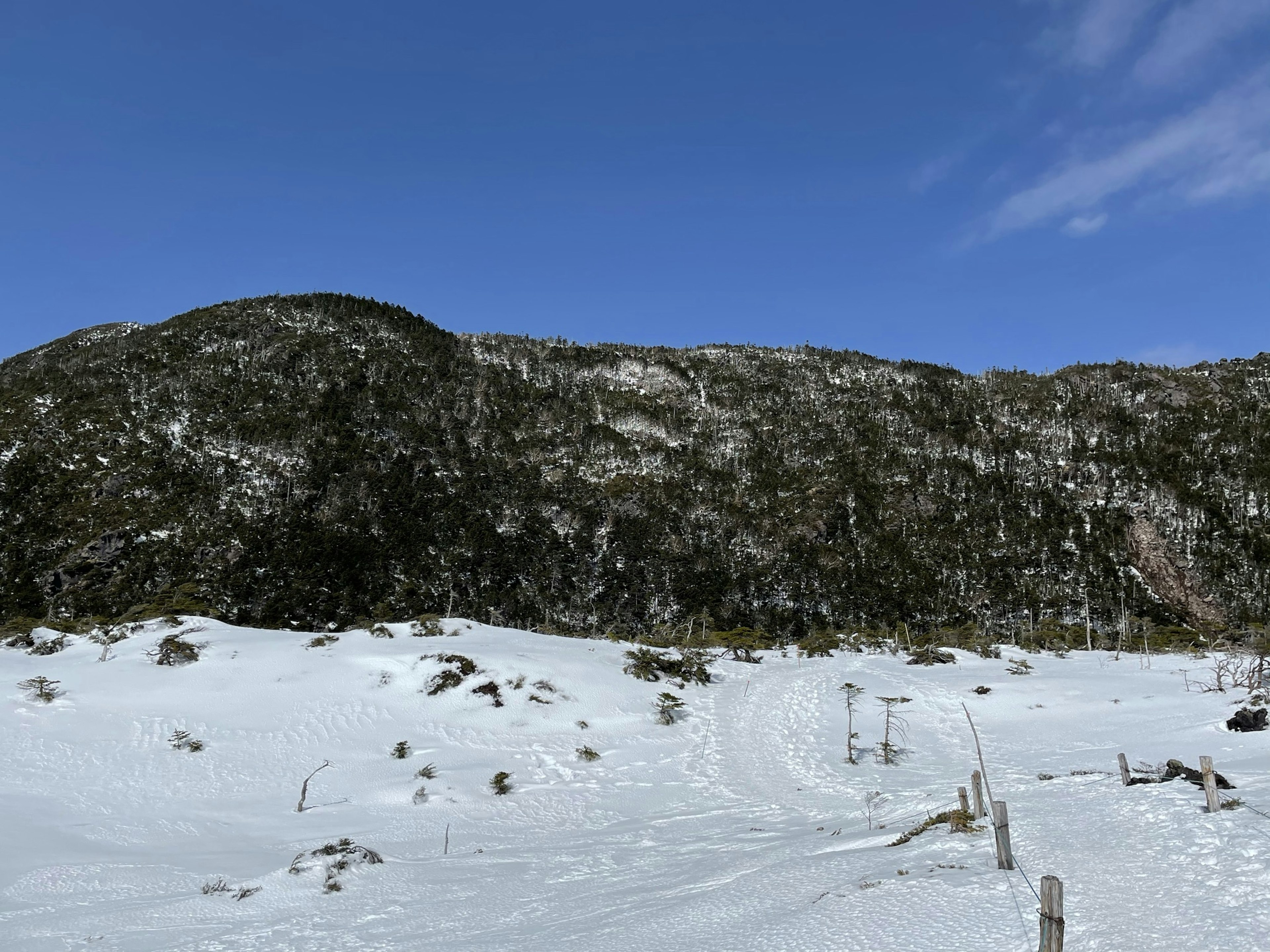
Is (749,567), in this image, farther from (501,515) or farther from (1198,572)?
(1198,572)

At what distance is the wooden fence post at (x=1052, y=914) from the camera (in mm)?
4312

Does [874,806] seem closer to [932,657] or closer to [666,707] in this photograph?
[666,707]

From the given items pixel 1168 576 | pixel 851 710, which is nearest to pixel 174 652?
pixel 851 710

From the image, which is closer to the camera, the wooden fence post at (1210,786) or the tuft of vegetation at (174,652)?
the wooden fence post at (1210,786)

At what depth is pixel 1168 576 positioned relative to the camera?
76.6m

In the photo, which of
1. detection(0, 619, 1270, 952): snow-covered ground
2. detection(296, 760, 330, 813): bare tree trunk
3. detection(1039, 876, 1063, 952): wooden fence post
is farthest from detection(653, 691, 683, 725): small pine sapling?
detection(1039, 876, 1063, 952): wooden fence post

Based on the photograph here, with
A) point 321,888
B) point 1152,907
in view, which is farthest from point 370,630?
point 1152,907

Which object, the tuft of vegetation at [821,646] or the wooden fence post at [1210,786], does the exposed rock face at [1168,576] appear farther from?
the wooden fence post at [1210,786]

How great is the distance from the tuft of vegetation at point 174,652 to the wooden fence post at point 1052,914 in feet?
72.8

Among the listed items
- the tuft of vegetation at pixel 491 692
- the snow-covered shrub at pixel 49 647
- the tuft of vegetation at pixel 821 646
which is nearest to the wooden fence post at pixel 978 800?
the tuft of vegetation at pixel 491 692

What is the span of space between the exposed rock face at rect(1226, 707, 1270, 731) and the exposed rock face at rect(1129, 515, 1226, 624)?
73729 millimetres

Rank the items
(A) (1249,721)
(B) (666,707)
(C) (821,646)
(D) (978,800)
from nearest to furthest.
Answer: (D) (978,800), (A) (1249,721), (B) (666,707), (C) (821,646)

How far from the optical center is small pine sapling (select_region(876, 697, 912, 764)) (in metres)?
17.6

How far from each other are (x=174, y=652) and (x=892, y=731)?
21.3 m
